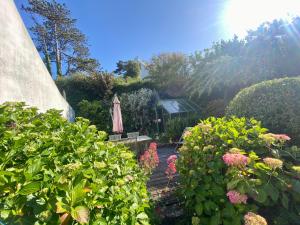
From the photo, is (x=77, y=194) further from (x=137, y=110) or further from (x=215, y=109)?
(x=137, y=110)

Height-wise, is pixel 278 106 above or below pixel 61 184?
above

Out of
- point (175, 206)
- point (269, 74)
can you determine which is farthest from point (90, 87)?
point (175, 206)

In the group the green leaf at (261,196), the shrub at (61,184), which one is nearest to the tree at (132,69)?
the green leaf at (261,196)

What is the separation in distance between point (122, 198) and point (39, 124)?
1229mm

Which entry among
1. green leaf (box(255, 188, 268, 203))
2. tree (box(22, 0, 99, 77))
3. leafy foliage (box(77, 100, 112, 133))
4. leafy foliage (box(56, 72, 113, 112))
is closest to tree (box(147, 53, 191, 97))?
leafy foliage (box(56, 72, 113, 112))

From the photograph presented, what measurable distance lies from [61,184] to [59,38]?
29.6 m

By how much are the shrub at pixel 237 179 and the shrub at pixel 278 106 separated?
4.59 ft

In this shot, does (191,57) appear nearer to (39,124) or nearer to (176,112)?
(176,112)

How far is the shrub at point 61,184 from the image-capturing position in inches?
42.6

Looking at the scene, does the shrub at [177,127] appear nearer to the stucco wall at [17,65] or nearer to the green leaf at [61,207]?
the stucco wall at [17,65]

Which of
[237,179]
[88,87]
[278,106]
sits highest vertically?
[88,87]

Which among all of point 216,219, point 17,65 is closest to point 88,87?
point 17,65

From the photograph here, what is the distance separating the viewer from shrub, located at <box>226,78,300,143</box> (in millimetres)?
3982

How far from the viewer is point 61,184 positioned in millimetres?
1197
